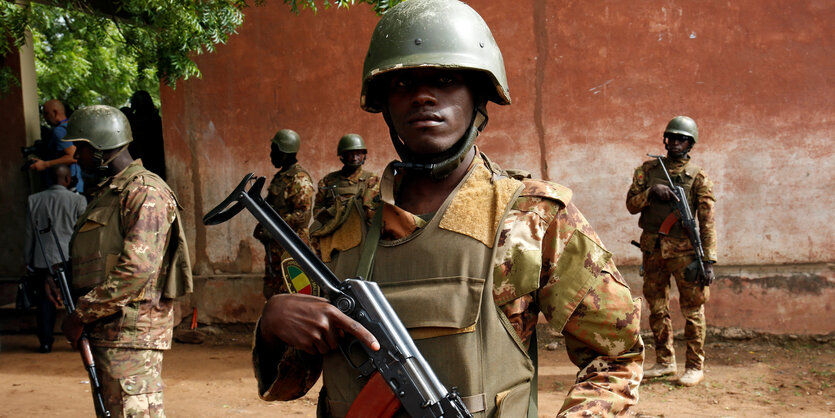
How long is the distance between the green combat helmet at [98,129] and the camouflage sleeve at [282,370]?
2338mm

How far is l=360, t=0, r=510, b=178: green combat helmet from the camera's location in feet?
5.40

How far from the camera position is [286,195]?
7441 mm

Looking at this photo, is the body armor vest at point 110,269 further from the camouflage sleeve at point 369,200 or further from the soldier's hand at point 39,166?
the soldier's hand at point 39,166

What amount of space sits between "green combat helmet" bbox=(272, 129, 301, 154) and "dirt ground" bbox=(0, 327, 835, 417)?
7.58ft

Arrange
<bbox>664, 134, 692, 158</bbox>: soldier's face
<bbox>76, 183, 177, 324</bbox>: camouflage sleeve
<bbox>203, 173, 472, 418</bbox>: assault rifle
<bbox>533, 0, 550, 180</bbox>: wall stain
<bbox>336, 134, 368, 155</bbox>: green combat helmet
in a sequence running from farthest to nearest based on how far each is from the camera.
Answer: <bbox>336, 134, 368, 155</bbox>: green combat helmet
<bbox>533, 0, 550, 180</bbox>: wall stain
<bbox>664, 134, 692, 158</bbox>: soldier's face
<bbox>76, 183, 177, 324</bbox>: camouflage sleeve
<bbox>203, 173, 472, 418</bbox>: assault rifle

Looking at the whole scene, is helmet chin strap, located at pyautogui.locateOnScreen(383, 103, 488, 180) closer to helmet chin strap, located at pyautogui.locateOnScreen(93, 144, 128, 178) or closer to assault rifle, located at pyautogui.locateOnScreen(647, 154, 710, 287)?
helmet chin strap, located at pyautogui.locateOnScreen(93, 144, 128, 178)

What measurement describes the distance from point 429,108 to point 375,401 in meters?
0.70

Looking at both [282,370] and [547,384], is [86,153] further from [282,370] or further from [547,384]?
[547,384]

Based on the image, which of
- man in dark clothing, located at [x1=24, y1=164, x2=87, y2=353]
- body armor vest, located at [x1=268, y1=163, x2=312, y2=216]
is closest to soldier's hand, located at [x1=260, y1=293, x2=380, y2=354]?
body armor vest, located at [x1=268, y1=163, x2=312, y2=216]

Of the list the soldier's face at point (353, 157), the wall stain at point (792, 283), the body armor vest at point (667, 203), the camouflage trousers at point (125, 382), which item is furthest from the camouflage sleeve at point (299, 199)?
the wall stain at point (792, 283)

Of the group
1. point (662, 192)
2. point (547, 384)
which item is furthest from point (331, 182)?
point (662, 192)

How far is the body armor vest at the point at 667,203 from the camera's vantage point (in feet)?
20.6

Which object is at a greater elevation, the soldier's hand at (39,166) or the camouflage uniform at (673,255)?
the soldier's hand at (39,166)

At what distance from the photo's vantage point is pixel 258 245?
7.93 metres
